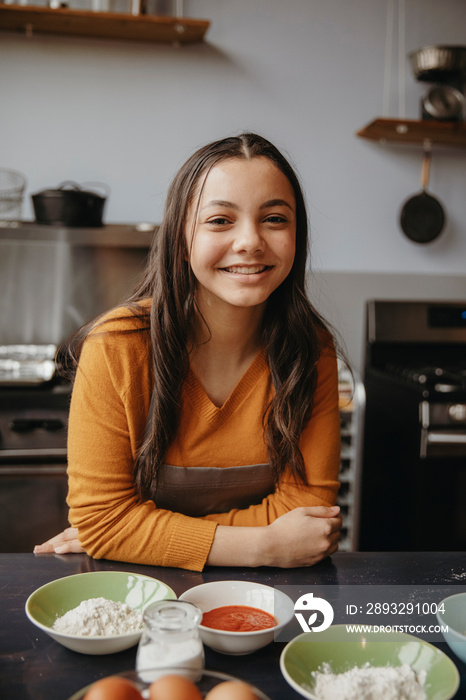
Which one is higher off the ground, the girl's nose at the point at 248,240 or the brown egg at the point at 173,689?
the girl's nose at the point at 248,240

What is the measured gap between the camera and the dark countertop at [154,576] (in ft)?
2.31

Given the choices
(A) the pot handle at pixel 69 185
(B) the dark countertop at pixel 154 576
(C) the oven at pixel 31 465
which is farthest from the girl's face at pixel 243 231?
(A) the pot handle at pixel 69 185

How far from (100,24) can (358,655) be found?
92.9 inches

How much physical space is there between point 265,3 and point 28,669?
2654mm

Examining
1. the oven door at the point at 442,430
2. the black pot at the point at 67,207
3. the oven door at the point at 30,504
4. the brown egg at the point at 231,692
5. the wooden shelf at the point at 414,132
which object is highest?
the wooden shelf at the point at 414,132

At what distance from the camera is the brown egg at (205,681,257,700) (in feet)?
1.70

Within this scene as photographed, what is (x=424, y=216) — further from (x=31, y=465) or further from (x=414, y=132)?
(x=31, y=465)

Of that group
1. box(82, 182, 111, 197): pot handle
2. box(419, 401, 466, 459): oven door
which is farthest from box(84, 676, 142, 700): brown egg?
box(82, 182, 111, 197): pot handle

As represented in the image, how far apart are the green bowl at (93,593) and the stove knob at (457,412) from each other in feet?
4.91

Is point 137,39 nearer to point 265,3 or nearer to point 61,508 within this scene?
point 265,3

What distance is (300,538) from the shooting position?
3.39 feet

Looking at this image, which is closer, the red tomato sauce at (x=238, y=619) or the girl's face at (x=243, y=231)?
the red tomato sauce at (x=238, y=619)

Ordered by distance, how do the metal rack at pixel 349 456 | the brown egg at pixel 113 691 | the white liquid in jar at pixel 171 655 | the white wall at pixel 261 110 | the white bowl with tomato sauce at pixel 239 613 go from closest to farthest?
the brown egg at pixel 113 691 → the white liquid in jar at pixel 171 655 → the white bowl with tomato sauce at pixel 239 613 → the metal rack at pixel 349 456 → the white wall at pixel 261 110

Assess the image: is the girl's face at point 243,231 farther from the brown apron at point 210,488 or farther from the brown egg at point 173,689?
the brown egg at point 173,689
